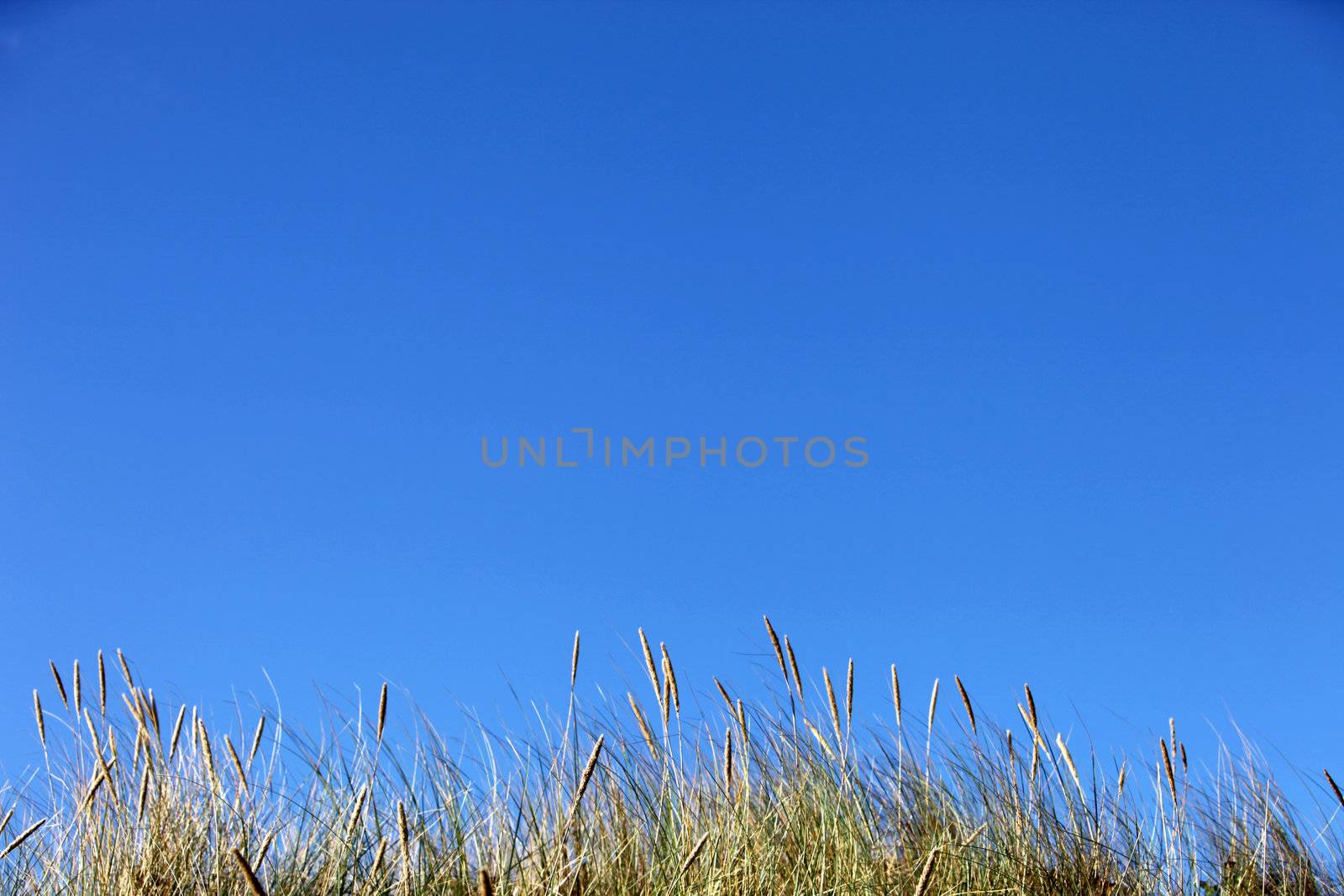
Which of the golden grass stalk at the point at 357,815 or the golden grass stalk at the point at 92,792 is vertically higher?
the golden grass stalk at the point at 92,792

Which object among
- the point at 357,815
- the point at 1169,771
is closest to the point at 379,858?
the point at 357,815

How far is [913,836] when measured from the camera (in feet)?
11.2

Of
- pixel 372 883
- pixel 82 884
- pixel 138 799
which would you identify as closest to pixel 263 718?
pixel 138 799

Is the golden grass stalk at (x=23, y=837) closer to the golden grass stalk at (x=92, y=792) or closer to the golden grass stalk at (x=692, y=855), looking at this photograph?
the golden grass stalk at (x=92, y=792)

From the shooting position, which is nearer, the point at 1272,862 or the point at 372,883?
the point at 372,883

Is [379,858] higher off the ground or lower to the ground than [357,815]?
lower

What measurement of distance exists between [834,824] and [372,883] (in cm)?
125

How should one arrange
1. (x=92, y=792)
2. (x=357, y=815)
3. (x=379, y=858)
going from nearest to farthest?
(x=379, y=858) → (x=357, y=815) → (x=92, y=792)

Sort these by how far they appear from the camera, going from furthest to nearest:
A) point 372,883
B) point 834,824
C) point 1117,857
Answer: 1. point 1117,857
2. point 834,824
3. point 372,883

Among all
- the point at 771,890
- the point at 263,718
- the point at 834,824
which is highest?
the point at 263,718

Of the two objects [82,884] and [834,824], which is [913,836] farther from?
[82,884]

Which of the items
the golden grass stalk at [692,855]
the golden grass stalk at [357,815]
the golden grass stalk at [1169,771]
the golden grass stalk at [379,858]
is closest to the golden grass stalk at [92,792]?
the golden grass stalk at [357,815]

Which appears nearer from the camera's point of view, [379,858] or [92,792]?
[379,858]

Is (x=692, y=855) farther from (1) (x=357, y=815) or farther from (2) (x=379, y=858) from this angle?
(1) (x=357, y=815)
